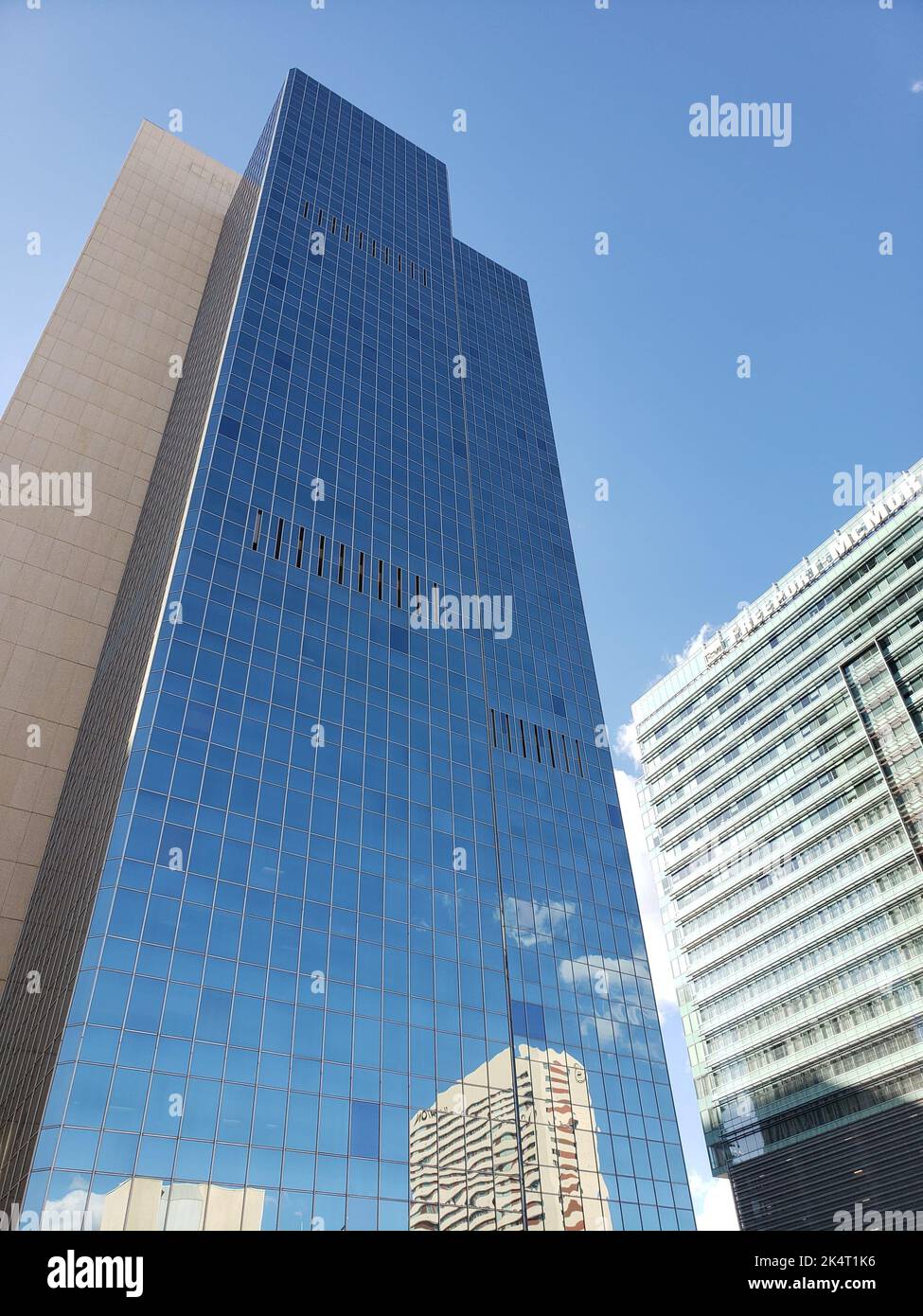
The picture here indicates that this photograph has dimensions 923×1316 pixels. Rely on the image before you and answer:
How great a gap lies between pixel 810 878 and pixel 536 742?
1821 inches

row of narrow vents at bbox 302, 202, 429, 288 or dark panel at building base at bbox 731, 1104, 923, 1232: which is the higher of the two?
row of narrow vents at bbox 302, 202, 429, 288

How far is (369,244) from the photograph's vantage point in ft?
239

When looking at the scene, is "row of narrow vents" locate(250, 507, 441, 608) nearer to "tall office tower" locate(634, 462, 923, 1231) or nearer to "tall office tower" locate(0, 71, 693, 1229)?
"tall office tower" locate(0, 71, 693, 1229)

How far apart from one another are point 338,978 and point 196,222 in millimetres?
67819

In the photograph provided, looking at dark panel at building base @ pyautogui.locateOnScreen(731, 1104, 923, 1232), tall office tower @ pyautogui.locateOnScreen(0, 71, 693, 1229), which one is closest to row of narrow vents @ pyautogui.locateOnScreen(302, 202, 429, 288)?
tall office tower @ pyautogui.locateOnScreen(0, 71, 693, 1229)

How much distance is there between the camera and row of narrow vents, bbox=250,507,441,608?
4900 centimetres

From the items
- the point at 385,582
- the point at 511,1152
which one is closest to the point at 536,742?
the point at 385,582

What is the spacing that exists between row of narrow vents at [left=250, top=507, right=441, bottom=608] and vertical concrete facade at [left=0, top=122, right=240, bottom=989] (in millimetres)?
13126

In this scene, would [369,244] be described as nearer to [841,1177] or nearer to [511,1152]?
[511,1152]

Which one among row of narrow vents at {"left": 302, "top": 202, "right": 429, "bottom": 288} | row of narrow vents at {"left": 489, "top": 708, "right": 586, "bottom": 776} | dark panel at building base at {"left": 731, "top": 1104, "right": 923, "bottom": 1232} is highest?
row of narrow vents at {"left": 302, "top": 202, "right": 429, "bottom": 288}

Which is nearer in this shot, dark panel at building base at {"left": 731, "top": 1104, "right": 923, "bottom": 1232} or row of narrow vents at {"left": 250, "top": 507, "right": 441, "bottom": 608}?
row of narrow vents at {"left": 250, "top": 507, "right": 441, "bottom": 608}

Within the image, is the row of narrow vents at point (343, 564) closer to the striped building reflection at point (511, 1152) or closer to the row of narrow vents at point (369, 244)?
the striped building reflection at point (511, 1152)

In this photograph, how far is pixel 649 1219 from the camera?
40.1 m

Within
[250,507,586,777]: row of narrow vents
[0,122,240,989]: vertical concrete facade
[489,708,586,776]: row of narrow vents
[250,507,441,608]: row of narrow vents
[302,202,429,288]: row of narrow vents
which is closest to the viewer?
[0,122,240,989]: vertical concrete facade
